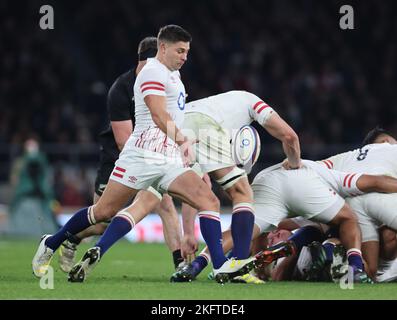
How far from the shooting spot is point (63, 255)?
8.25 meters

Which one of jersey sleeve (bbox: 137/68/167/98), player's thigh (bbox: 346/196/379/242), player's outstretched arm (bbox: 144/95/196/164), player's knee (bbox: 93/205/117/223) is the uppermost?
jersey sleeve (bbox: 137/68/167/98)

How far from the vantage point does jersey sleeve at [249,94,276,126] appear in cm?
757

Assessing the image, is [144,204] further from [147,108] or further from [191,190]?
[147,108]

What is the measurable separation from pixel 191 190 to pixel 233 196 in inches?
20.7

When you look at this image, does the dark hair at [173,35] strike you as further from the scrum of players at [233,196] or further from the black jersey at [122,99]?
the black jersey at [122,99]

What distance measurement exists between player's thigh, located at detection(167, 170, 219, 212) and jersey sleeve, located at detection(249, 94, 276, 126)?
0.83 metres

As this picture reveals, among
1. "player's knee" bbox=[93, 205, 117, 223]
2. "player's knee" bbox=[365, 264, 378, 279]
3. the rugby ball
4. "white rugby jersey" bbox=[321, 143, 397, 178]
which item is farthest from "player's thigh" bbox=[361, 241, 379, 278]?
"player's knee" bbox=[93, 205, 117, 223]

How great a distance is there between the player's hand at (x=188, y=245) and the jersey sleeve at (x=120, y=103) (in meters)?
1.33

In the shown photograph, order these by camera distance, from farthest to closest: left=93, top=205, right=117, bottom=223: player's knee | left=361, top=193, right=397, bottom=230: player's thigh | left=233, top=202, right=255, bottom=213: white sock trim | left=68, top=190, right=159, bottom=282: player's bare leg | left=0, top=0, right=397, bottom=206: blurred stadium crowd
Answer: left=0, top=0, right=397, bottom=206: blurred stadium crowd, left=361, top=193, right=397, bottom=230: player's thigh, left=233, top=202, right=255, bottom=213: white sock trim, left=93, top=205, right=117, bottom=223: player's knee, left=68, top=190, right=159, bottom=282: player's bare leg

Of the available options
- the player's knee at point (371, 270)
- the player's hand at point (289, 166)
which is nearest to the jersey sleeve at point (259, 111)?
the player's hand at point (289, 166)

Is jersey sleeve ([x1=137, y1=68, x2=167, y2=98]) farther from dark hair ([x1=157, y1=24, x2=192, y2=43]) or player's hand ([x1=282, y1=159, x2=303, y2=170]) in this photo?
player's hand ([x1=282, y1=159, x2=303, y2=170])

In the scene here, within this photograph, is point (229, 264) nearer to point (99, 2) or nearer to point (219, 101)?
point (219, 101)
